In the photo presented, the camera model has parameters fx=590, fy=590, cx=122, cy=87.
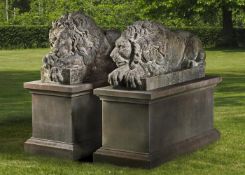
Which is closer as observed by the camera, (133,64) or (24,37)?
(133,64)

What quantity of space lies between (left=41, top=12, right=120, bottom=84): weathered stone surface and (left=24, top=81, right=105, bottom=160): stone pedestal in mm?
175

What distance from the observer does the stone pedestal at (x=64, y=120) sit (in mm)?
8070

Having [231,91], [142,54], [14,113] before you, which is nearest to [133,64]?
[142,54]

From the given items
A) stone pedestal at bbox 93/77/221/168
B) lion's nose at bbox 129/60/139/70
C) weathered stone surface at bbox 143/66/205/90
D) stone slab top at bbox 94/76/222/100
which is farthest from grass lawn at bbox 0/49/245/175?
lion's nose at bbox 129/60/139/70

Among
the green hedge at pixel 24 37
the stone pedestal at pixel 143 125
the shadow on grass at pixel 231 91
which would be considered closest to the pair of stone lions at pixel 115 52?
the stone pedestal at pixel 143 125

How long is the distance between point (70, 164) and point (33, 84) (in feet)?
4.18

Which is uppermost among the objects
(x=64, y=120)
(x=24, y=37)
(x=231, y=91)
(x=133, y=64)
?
(x=133, y=64)

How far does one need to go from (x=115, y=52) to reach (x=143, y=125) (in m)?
1.11

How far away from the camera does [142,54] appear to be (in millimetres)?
7770

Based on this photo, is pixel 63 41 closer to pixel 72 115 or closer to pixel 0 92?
pixel 72 115

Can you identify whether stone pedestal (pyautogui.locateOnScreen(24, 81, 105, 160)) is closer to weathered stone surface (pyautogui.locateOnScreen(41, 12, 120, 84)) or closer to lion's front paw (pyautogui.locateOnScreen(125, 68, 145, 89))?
weathered stone surface (pyautogui.locateOnScreen(41, 12, 120, 84))

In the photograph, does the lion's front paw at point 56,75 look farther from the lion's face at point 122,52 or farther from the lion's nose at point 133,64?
the lion's nose at point 133,64

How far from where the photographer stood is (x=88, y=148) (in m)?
8.45

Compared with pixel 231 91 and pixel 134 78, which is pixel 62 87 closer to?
pixel 134 78
